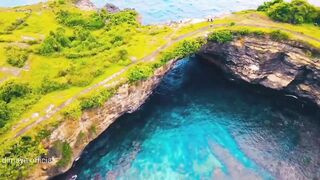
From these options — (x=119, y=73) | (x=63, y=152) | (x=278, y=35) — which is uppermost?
(x=278, y=35)

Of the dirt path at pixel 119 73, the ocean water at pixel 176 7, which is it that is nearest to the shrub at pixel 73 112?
the dirt path at pixel 119 73

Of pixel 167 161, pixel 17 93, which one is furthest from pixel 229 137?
pixel 17 93

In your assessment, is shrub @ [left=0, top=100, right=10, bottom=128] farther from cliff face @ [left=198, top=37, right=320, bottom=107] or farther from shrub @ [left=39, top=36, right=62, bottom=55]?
cliff face @ [left=198, top=37, right=320, bottom=107]

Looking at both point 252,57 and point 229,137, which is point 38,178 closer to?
point 229,137

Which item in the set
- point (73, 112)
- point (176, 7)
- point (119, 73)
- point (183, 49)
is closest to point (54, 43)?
point (119, 73)

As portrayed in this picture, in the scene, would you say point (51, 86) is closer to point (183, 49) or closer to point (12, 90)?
point (12, 90)

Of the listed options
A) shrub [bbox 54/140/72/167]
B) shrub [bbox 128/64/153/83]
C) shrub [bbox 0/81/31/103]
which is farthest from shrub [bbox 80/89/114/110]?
shrub [bbox 0/81/31/103]
